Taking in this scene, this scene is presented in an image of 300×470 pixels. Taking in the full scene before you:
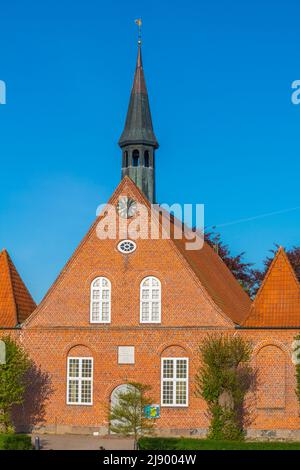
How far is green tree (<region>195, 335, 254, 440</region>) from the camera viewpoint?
139 ft

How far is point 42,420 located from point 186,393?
7.34 m

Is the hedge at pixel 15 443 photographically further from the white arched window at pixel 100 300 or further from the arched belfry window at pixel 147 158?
the arched belfry window at pixel 147 158

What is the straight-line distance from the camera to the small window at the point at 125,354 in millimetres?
45688

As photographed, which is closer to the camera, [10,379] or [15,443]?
[15,443]

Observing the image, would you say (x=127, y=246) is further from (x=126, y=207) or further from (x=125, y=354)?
(x=125, y=354)

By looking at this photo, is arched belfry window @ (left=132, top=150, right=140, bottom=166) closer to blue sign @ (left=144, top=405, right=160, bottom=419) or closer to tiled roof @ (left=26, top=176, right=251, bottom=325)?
tiled roof @ (left=26, top=176, right=251, bottom=325)

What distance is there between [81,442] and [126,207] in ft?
39.3

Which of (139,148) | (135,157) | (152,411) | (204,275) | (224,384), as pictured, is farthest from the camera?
(135,157)

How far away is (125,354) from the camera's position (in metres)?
45.8

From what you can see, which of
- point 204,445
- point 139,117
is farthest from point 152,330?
point 139,117

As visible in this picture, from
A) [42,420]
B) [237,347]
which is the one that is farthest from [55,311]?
[237,347]

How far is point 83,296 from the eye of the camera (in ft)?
153

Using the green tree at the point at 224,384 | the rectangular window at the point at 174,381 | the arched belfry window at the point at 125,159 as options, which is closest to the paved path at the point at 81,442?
the rectangular window at the point at 174,381

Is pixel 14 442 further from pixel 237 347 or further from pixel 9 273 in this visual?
pixel 9 273
